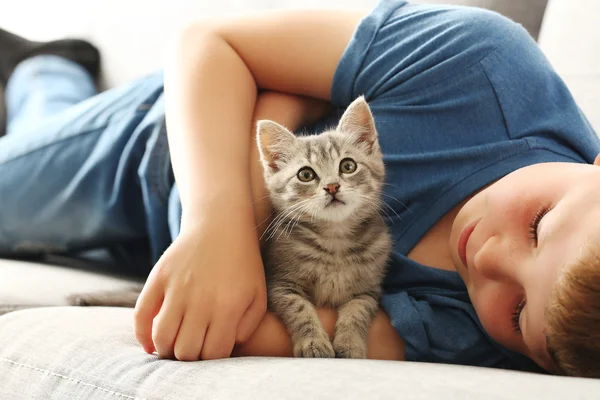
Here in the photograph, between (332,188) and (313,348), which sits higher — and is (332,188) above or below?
above

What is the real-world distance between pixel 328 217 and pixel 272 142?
0.19m

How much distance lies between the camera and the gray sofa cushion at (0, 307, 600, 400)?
598mm

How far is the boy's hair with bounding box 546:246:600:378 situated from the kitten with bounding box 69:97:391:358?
33cm

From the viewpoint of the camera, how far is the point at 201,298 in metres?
0.81

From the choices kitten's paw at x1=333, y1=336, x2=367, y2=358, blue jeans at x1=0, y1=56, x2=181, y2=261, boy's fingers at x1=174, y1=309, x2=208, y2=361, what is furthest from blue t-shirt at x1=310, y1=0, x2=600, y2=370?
blue jeans at x1=0, y1=56, x2=181, y2=261

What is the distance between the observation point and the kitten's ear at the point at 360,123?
1.02 m

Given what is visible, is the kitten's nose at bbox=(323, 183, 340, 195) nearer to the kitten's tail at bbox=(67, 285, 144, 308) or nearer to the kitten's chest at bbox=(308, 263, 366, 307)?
the kitten's chest at bbox=(308, 263, 366, 307)

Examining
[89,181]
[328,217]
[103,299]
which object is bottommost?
[103,299]

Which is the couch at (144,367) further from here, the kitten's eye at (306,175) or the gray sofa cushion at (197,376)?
the kitten's eye at (306,175)

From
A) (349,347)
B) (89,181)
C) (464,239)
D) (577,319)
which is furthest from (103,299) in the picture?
(577,319)

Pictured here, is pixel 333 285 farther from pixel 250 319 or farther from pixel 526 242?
pixel 526 242

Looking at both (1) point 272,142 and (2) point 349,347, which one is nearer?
(2) point 349,347

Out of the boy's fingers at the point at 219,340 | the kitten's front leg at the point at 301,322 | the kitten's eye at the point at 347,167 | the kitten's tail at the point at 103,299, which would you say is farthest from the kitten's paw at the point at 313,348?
the kitten's tail at the point at 103,299

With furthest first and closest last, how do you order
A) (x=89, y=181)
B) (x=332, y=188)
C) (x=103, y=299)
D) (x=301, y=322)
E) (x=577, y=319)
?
1. (x=89, y=181)
2. (x=103, y=299)
3. (x=332, y=188)
4. (x=301, y=322)
5. (x=577, y=319)
